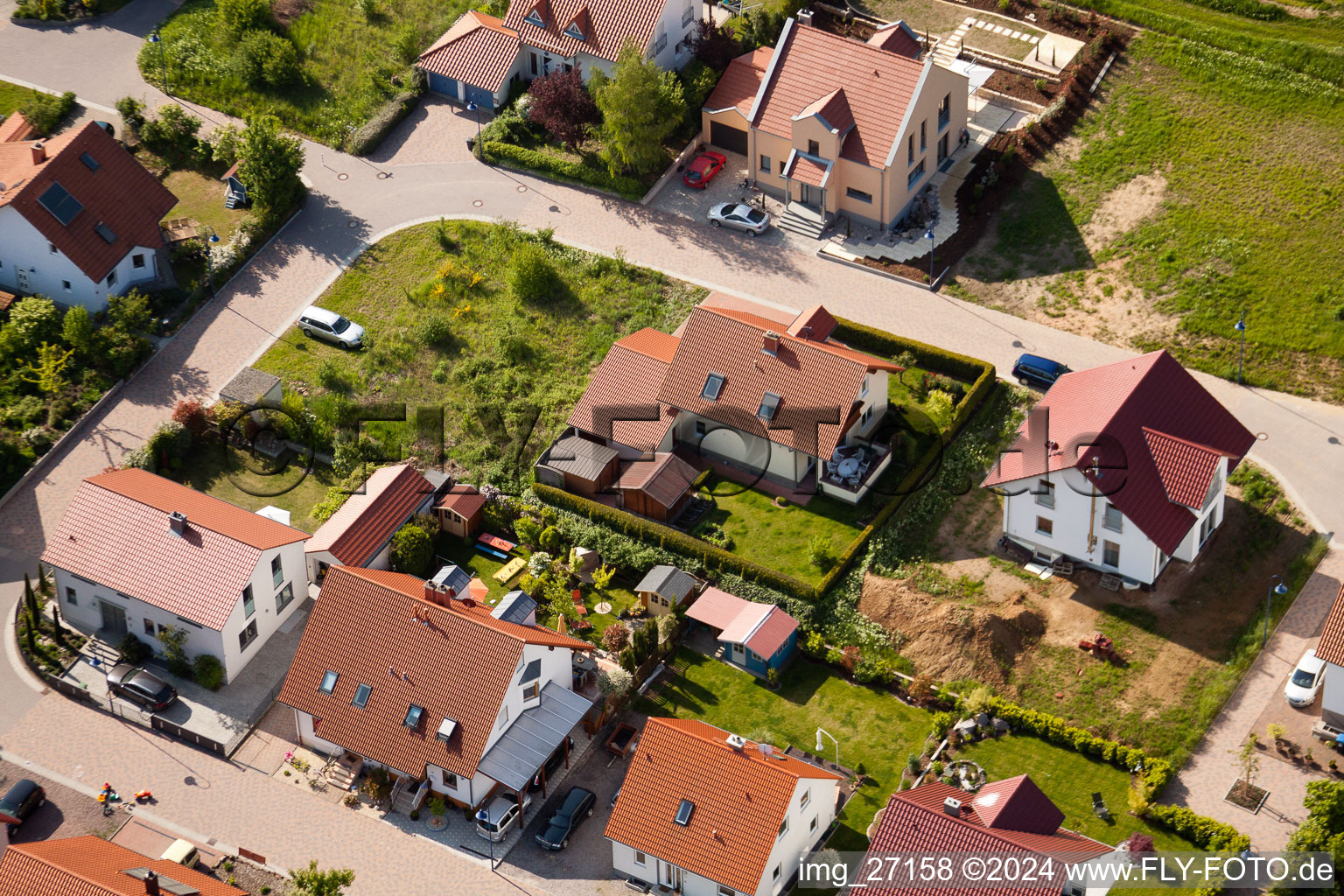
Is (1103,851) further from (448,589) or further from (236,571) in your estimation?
(236,571)

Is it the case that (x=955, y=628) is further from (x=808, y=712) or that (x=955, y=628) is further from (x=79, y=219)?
(x=79, y=219)

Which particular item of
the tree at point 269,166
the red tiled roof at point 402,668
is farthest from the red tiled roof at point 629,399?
the tree at point 269,166

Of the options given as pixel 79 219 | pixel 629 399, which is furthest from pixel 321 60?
pixel 629 399

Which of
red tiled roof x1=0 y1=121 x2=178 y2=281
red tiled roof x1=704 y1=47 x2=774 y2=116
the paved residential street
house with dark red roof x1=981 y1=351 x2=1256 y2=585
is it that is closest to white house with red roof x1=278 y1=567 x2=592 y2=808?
the paved residential street

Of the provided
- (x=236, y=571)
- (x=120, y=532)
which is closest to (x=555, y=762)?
(x=236, y=571)

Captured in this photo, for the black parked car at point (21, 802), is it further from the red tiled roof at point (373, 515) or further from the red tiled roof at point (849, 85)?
the red tiled roof at point (849, 85)

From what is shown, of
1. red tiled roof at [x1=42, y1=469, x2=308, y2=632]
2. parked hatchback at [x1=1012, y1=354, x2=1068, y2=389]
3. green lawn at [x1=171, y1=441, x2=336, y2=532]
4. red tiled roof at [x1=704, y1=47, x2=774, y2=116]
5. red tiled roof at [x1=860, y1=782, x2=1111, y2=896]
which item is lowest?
green lawn at [x1=171, y1=441, x2=336, y2=532]

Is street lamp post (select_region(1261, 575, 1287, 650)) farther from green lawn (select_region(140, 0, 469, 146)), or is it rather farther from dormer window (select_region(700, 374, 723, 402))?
green lawn (select_region(140, 0, 469, 146))
